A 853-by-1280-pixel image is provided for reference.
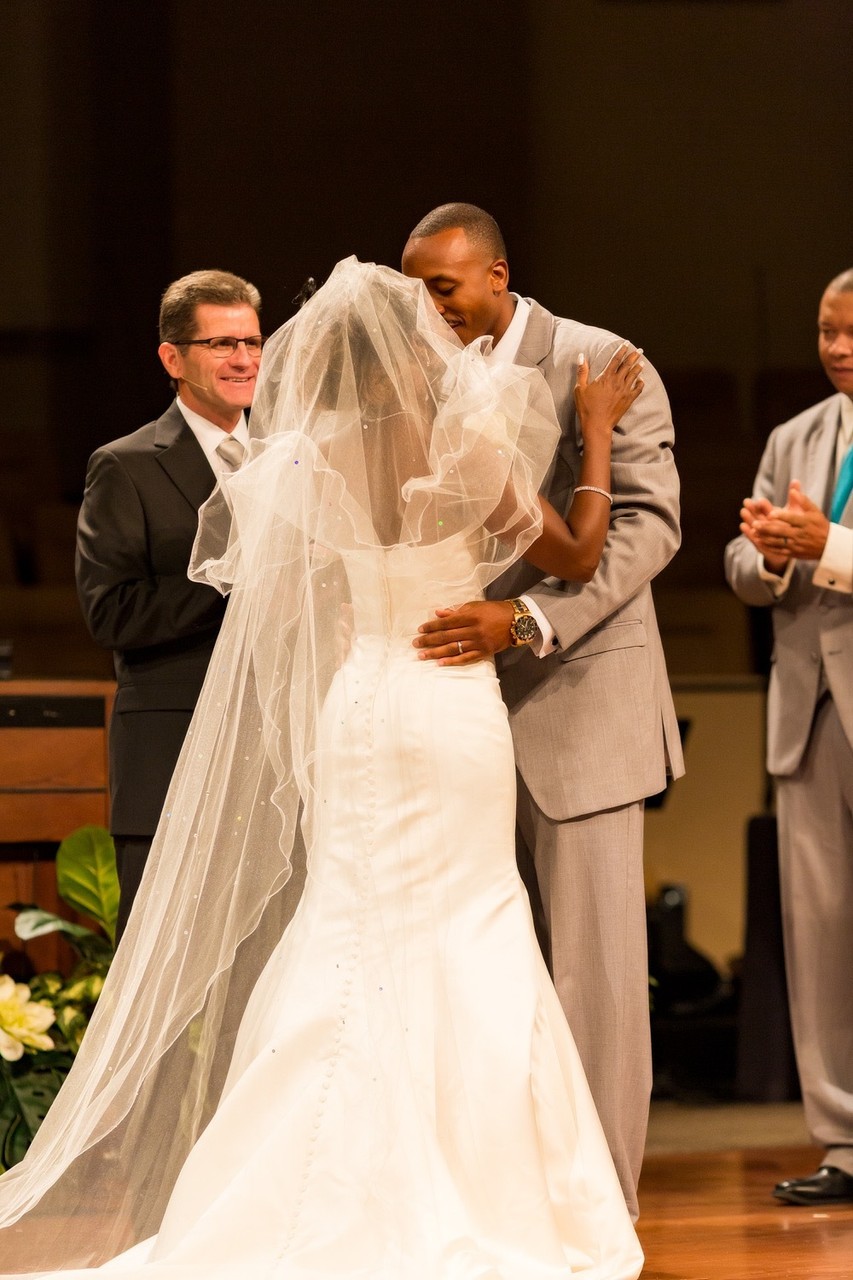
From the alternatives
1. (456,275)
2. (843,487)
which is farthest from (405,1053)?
(843,487)

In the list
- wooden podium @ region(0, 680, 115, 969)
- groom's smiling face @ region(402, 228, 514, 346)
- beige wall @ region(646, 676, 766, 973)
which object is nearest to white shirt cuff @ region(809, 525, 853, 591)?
groom's smiling face @ region(402, 228, 514, 346)

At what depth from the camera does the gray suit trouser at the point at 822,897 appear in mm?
3764

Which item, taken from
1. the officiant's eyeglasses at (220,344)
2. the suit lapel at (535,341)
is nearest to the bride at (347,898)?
the suit lapel at (535,341)

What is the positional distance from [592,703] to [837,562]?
87 cm

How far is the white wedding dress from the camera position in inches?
99.7

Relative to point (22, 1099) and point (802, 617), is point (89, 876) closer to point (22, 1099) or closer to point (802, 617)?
point (22, 1099)

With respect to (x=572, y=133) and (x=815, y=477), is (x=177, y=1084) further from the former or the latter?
(x=572, y=133)

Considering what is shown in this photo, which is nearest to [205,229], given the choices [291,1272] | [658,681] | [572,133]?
[572,133]

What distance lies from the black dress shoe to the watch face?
→ 144 cm

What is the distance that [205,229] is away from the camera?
5273 mm

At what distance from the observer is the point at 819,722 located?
12.5 feet

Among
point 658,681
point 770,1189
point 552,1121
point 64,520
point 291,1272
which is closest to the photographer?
point 291,1272

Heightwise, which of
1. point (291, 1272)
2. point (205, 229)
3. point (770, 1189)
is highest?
point (205, 229)

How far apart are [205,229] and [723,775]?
2.51 metres
